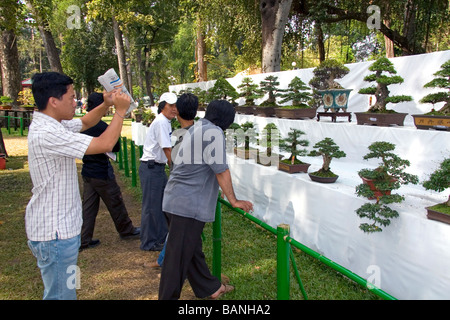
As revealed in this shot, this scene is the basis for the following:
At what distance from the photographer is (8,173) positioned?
793cm

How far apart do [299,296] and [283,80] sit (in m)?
4.43

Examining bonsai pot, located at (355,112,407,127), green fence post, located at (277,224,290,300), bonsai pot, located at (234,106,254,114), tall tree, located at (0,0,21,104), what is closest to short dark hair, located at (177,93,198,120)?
green fence post, located at (277,224,290,300)

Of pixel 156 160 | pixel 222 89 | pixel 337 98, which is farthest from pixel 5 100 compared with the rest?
pixel 337 98

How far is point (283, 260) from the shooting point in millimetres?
1835

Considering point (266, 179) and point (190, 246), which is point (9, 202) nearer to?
point (266, 179)

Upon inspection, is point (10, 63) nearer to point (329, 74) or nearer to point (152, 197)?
point (152, 197)

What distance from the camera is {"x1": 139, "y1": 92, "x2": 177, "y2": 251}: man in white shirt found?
3613 millimetres

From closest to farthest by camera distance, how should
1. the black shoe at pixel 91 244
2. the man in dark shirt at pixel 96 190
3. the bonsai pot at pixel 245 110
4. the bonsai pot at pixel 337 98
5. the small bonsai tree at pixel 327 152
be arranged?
the small bonsai tree at pixel 327 152 < the man in dark shirt at pixel 96 190 < the black shoe at pixel 91 244 < the bonsai pot at pixel 337 98 < the bonsai pot at pixel 245 110

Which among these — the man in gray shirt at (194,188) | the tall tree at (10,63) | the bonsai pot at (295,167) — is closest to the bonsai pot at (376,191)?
the man in gray shirt at (194,188)

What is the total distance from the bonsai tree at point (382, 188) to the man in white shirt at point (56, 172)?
192cm

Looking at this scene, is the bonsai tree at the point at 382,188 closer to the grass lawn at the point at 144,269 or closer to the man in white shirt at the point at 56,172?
the grass lawn at the point at 144,269

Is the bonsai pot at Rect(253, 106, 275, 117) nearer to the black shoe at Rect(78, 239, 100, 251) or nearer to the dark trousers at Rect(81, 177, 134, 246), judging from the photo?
the dark trousers at Rect(81, 177, 134, 246)

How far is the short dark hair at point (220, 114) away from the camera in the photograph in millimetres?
2303

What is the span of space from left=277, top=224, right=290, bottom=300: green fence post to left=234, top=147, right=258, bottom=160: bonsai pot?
3.13 meters
